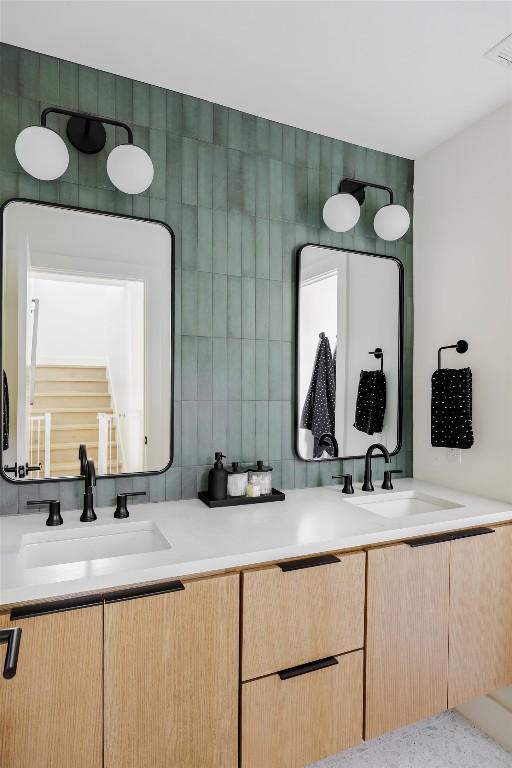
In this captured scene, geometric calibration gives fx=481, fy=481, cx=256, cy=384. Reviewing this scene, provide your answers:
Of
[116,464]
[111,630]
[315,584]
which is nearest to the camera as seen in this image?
[111,630]

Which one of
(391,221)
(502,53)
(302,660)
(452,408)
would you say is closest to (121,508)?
(302,660)

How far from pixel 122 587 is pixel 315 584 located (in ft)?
1.77

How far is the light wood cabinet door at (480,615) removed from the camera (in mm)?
1631

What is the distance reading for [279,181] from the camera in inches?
79.9

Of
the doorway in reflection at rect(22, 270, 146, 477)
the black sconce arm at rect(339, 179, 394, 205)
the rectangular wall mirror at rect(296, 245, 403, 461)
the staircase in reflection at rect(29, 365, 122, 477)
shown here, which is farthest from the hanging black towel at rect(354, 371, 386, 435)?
the staircase in reflection at rect(29, 365, 122, 477)

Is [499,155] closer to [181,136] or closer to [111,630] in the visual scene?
[181,136]

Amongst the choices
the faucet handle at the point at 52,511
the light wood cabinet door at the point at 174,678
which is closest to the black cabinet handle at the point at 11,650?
the light wood cabinet door at the point at 174,678

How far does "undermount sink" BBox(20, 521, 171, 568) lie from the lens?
1401 millimetres

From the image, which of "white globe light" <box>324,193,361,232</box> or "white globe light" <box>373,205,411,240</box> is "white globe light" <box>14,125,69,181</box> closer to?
"white globe light" <box>324,193,361,232</box>

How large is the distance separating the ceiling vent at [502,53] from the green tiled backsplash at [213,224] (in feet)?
2.22

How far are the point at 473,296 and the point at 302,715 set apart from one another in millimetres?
1665

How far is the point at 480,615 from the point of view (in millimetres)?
1675

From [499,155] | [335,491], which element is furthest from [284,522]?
[499,155]

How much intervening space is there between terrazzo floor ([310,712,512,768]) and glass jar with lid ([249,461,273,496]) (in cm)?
98
